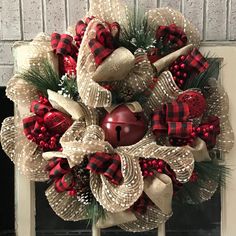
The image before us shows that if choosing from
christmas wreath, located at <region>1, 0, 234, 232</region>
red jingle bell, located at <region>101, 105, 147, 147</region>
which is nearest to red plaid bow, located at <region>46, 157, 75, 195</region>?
christmas wreath, located at <region>1, 0, 234, 232</region>

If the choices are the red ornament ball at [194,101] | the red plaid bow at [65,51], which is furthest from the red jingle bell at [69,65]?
the red ornament ball at [194,101]

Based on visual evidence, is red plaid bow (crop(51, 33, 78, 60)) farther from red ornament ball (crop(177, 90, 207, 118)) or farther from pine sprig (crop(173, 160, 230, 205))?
pine sprig (crop(173, 160, 230, 205))

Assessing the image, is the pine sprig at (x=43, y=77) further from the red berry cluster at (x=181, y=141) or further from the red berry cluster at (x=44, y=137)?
the red berry cluster at (x=181, y=141)

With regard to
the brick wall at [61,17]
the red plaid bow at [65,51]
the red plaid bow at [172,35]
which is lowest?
the red plaid bow at [65,51]

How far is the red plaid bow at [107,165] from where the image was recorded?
906 mm

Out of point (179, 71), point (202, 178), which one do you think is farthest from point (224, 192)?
point (179, 71)

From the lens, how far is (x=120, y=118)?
0.94m

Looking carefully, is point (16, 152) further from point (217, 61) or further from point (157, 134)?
point (217, 61)

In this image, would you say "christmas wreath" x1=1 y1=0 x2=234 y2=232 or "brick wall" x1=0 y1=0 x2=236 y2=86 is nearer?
"christmas wreath" x1=1 y1=0 x2=234 y2=232

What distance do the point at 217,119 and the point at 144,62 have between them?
202 millimetres

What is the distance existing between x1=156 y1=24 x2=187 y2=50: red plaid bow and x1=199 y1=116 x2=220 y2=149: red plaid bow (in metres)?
0.17

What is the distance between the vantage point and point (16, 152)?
1033 millimetres

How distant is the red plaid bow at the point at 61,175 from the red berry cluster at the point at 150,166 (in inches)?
6.0

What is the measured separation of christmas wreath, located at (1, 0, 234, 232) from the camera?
3.01 ft
